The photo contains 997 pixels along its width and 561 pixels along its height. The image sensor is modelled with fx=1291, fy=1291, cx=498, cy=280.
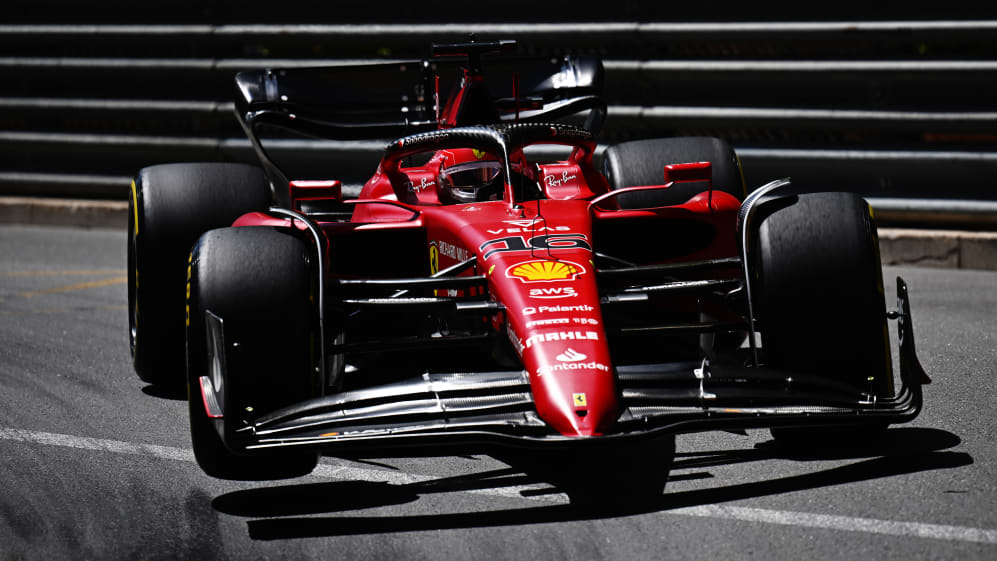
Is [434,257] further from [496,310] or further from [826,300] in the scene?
[826,300]

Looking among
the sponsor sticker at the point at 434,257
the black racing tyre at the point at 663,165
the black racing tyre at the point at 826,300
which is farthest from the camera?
the black racing tyre at the point at 663,165

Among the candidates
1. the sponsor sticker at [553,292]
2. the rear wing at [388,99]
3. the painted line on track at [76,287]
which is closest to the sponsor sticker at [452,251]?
A: the sponsor sticker at [553,292]

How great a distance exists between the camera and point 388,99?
7188mm

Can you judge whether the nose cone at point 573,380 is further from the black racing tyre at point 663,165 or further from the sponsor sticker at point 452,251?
the black racing tyre at point 663,165

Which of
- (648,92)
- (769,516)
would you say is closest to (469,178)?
(769,516)

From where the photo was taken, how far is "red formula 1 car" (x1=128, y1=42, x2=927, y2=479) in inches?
153

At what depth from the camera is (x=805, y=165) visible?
29.6 feet

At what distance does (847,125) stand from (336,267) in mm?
4978

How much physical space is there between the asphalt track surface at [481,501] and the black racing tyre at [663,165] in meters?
1.44

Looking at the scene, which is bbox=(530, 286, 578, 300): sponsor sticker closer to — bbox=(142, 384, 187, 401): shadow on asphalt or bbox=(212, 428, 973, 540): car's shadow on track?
bbox=(212, 428, 973, 540): car's shadow on track

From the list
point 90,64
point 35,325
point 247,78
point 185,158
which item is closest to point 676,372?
point 247,78

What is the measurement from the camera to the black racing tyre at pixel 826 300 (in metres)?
4.27

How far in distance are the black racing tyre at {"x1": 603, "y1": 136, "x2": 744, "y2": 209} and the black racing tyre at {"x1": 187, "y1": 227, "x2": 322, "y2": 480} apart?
94.9 inches

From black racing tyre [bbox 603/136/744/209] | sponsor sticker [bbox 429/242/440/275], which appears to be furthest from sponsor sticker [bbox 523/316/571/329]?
black racing tyre [bbox 603/136/744/209]
